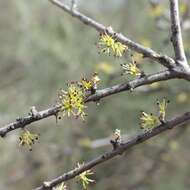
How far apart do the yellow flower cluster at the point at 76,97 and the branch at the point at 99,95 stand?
2 cm

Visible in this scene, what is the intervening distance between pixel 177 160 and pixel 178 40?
14.3 feet

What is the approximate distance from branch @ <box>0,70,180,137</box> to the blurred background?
99.7 inches

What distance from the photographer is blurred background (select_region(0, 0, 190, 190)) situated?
4566 mm

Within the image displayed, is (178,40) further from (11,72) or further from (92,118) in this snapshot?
(11,72)

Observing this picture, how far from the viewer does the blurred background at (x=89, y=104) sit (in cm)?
457

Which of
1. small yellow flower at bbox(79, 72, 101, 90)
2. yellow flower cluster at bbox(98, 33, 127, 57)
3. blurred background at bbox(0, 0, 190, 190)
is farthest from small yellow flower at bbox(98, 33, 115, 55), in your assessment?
blurred background at bbox(0, 0, 190, 190)

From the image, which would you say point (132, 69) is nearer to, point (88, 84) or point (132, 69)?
point (132, 69)

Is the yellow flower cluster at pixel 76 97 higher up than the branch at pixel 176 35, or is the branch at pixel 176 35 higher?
the branch at pixel 176 35

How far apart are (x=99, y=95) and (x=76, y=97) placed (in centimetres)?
5

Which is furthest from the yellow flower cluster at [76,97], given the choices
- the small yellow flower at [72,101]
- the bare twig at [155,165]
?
the bare twig at [155,165]

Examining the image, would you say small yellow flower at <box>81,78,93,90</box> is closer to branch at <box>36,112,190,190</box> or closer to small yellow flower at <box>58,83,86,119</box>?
small yellow flower at <box>58,83,86,119</box>

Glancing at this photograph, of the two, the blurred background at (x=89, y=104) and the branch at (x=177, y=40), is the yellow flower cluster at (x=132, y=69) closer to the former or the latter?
the branch at (x=177, y=40)

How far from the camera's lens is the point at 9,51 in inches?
277

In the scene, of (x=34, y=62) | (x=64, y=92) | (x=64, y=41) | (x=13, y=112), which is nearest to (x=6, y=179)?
(x=13, y=112)
